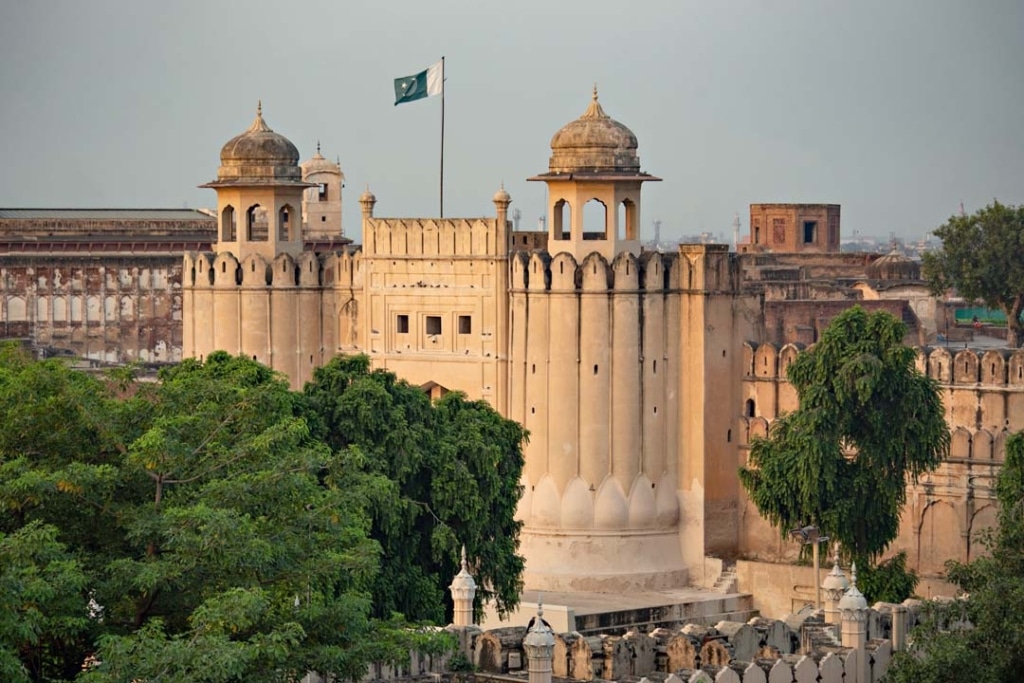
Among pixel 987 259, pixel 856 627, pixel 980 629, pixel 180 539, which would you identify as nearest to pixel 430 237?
pixel 856 627

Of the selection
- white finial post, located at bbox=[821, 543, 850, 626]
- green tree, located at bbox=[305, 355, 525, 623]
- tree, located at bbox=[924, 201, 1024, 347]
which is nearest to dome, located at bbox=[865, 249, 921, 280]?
tree, located at bbox=[924, 201, 1024, 347]

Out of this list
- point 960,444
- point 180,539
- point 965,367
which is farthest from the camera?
point 965,367

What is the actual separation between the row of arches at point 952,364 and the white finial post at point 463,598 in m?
12.0

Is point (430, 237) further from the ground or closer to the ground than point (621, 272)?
further from the ground

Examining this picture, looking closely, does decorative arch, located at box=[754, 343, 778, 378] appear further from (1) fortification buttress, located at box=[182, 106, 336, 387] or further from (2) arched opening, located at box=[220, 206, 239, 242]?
(2) arched opening, located at box=[220, 206, 239, 242]

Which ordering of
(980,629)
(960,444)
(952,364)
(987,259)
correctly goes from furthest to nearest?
(987,259) → (952,364) → (960,444) → (980,629)

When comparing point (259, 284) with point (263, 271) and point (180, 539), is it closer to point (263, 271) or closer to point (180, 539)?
point (263, 271)

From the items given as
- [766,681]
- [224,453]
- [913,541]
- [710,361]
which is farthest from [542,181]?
[224,453]

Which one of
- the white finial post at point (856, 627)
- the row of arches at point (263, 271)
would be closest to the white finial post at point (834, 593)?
the white finial post at point (856, 627)

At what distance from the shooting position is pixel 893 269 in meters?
81.4

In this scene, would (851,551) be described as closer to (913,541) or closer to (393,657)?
(913,541)

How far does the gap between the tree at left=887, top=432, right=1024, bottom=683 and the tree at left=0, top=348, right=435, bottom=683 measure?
20.7 ft

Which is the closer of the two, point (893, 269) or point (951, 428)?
point (951, 428)

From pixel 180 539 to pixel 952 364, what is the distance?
22838 mm
